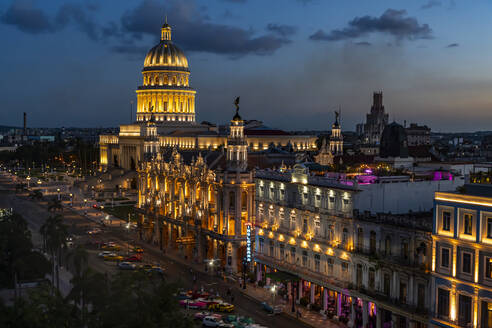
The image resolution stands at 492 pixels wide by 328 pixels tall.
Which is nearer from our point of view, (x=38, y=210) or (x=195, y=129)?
(x=38, y=210)

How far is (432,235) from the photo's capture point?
49500 millimetres

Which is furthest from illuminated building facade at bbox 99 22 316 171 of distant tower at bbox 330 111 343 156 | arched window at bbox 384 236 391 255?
arched window at bbox 384 236 391 255

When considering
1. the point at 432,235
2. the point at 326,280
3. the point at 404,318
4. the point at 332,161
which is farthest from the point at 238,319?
the point at 332,161

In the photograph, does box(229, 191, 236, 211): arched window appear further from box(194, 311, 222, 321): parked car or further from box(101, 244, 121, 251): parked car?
box(101, 244, 121, 251): parked car

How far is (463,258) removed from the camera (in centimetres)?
4734

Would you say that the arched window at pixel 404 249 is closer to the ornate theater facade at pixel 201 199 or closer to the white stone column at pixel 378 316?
the white stone column at pixel 378 316

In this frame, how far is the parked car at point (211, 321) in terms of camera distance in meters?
58.9

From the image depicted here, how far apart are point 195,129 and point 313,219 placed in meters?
111

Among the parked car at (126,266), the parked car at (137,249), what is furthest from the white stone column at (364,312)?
the parked car at (137,249)

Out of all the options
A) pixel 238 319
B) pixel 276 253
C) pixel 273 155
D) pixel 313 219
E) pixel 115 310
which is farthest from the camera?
pixel 273 155

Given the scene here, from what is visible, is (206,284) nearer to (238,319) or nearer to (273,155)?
(238,319)

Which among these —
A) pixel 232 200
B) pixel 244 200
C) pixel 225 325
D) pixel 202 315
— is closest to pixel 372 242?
pixel 225 325

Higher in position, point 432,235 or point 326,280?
point 432,235

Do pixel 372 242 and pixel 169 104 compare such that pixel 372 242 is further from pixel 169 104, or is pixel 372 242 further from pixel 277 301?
pixel 169 104
